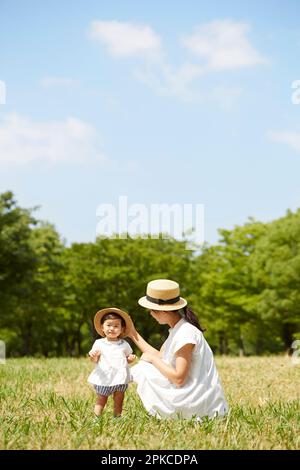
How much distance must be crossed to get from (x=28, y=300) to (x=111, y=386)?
3017 centimetres

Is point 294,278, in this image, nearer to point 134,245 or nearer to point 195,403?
point 134,245

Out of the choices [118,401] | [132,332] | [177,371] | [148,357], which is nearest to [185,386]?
[177,371]

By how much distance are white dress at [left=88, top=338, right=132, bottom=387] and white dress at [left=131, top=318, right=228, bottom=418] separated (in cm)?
25

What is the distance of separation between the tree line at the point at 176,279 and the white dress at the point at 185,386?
1103 inches

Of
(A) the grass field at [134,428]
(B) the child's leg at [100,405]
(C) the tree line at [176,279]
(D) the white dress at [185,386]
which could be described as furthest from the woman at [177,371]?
(C) the tree line at [176,279]

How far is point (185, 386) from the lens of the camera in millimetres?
5891

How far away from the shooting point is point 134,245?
44188mm

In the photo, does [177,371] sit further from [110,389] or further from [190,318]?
[110,389]

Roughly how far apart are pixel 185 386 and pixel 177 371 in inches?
7.6

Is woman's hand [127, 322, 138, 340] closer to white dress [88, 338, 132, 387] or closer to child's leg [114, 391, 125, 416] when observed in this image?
white dress [88, 338, 132, 387]

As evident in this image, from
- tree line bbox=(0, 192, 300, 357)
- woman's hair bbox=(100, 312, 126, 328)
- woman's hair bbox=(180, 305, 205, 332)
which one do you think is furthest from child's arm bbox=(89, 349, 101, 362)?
tree line bbox=(0, 192, 300, 357)

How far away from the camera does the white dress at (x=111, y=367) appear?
6289 mm

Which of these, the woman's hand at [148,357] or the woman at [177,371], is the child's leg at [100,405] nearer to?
the woman at [177,371]
